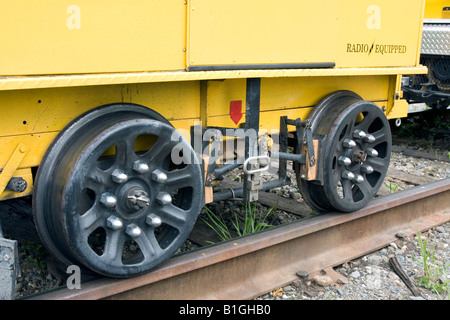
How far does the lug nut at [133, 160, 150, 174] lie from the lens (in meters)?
3.09

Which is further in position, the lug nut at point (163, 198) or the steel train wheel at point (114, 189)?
the lug nut at point (163, 198)

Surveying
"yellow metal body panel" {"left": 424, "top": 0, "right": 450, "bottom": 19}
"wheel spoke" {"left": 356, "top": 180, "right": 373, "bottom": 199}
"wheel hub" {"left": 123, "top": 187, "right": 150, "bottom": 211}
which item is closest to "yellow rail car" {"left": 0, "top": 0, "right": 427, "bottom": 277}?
"wheel hub" {"left": 123, "top": 187, "right": 150, "bottom": 211}

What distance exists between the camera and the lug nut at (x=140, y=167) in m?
3.09

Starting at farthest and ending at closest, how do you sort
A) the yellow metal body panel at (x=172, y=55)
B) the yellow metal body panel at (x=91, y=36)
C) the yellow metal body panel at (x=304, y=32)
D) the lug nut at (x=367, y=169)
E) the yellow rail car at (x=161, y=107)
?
the lug nut at (x=367, y=169) → the yellow metal body panel at (x=304, y=32) → the yellow rail car at (x=161, y=107) → the yellow metal body panel at (x=172, y=55) → the yellow metal body panel at (x=91, y=36)

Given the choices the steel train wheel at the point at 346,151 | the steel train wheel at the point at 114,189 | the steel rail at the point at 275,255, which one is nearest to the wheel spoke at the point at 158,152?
the steel train wheel at the point at 114,189

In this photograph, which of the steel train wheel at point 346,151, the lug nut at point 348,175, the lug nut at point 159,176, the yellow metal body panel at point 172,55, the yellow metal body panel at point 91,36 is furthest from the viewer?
the lug nut at point 348,175

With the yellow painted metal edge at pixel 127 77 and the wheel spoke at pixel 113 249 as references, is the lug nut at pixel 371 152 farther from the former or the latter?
the wheel spoke at pixel 113 249

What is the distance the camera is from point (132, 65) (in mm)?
2971

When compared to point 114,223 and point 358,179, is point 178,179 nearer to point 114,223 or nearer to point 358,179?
point 114,223

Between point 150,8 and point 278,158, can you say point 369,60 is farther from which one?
point 150,8

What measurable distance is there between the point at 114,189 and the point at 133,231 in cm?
26

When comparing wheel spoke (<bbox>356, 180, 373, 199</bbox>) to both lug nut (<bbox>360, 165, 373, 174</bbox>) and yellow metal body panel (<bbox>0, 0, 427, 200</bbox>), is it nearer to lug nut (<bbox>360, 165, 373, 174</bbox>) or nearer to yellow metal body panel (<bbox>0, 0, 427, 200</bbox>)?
lug nut (<bbox>360, 165, 373, 174</bbox>)
